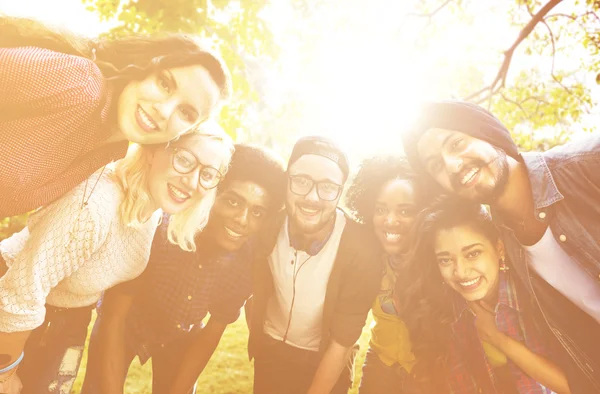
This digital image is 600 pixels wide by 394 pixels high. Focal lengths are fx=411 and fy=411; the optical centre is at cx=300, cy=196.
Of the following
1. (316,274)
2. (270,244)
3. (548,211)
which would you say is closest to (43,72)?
(270,244)

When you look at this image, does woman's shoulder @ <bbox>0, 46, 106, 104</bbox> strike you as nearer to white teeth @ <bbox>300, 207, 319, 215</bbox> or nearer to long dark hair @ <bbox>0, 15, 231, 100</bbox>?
long dark hair @ <bbox>0, 15, 231, 100</bbox>

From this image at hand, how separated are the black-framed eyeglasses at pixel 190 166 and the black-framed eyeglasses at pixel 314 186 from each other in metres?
0.64

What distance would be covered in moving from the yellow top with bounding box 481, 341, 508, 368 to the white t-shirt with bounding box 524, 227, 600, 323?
75cm

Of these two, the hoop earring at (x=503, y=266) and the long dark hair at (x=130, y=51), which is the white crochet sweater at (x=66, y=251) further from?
the hoop earring at (x=503, y=266)

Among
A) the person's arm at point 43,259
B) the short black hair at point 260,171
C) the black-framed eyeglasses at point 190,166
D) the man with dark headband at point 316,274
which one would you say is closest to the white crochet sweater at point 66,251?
the person's arm at point 43,259

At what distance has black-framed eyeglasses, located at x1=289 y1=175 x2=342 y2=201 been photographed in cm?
305

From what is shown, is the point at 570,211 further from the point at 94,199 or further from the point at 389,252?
the point at 94,199

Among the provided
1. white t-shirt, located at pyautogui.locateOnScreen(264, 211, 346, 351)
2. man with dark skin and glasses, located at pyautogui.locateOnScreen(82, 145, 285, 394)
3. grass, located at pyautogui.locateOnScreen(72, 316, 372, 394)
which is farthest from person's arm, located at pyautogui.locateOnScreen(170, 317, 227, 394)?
grass, located at pyautogui.locateOnScreen(72, 316, 372, 394)

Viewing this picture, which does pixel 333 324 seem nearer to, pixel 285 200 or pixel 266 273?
pixel 266 273

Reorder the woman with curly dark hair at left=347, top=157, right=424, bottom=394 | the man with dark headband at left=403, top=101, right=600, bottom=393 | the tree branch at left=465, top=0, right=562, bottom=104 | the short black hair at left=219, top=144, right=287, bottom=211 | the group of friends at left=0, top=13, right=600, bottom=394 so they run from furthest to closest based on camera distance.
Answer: the tree branch at left=465, top=0, right=562, bottom=104, the woman with curly dark hair at left=347, top=157, right=424, bottom=394, the short black hair at left=219, top=144, right=287, bottom=211, the man with dark headband at left=403, top=101, right=600, bottom=393, the group of friends at left=0, top=13, right=600, bottom=394

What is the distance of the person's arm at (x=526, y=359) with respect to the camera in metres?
2.92

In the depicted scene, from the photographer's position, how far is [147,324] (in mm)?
3252

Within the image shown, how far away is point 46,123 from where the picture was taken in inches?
79.3

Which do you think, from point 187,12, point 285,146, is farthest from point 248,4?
point 285,146
